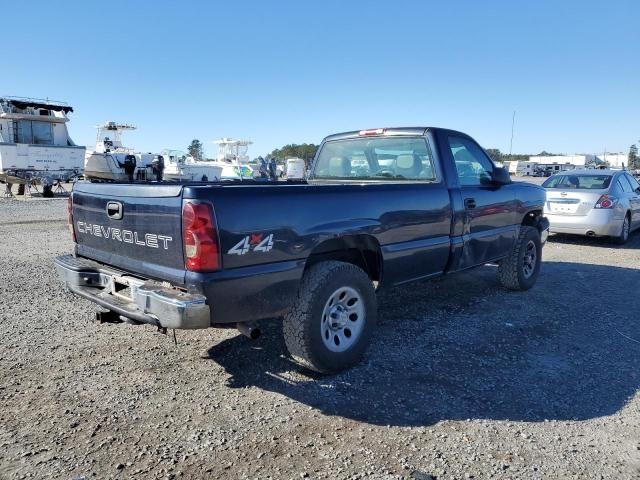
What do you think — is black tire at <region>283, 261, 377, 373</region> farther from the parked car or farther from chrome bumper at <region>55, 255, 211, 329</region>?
the parked car

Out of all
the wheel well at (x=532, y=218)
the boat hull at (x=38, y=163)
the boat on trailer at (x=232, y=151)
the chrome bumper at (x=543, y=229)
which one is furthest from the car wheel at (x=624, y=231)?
the boat on trailer at (x=232, y=151)

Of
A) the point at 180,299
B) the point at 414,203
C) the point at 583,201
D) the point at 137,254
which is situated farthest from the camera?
the point at 583,201

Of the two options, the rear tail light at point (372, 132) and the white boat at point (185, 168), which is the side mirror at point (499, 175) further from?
Answer: the white boat at point (185, 168)

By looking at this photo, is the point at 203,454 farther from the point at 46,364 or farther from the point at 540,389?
the point at 540,389

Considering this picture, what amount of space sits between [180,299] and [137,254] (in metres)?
0.72

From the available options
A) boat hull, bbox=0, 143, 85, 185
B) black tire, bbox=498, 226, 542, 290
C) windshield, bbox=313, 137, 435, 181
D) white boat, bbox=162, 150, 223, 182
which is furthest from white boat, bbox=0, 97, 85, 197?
black tire, bbox=498, 226, 542, 290

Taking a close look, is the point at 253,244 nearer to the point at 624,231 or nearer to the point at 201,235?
the point at 201,235

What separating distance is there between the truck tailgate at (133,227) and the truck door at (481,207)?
2.97 m

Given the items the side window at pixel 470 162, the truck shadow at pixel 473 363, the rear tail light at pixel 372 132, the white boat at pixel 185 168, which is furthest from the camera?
the white boat at pixel 185 168

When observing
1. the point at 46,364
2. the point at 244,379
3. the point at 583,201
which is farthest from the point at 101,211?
the point at 583,201

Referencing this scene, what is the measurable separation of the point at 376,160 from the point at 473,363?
236cm

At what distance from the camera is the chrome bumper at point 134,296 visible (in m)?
2.90

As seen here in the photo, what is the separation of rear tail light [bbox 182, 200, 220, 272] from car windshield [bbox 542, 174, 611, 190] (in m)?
8.74

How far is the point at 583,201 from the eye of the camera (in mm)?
9633
